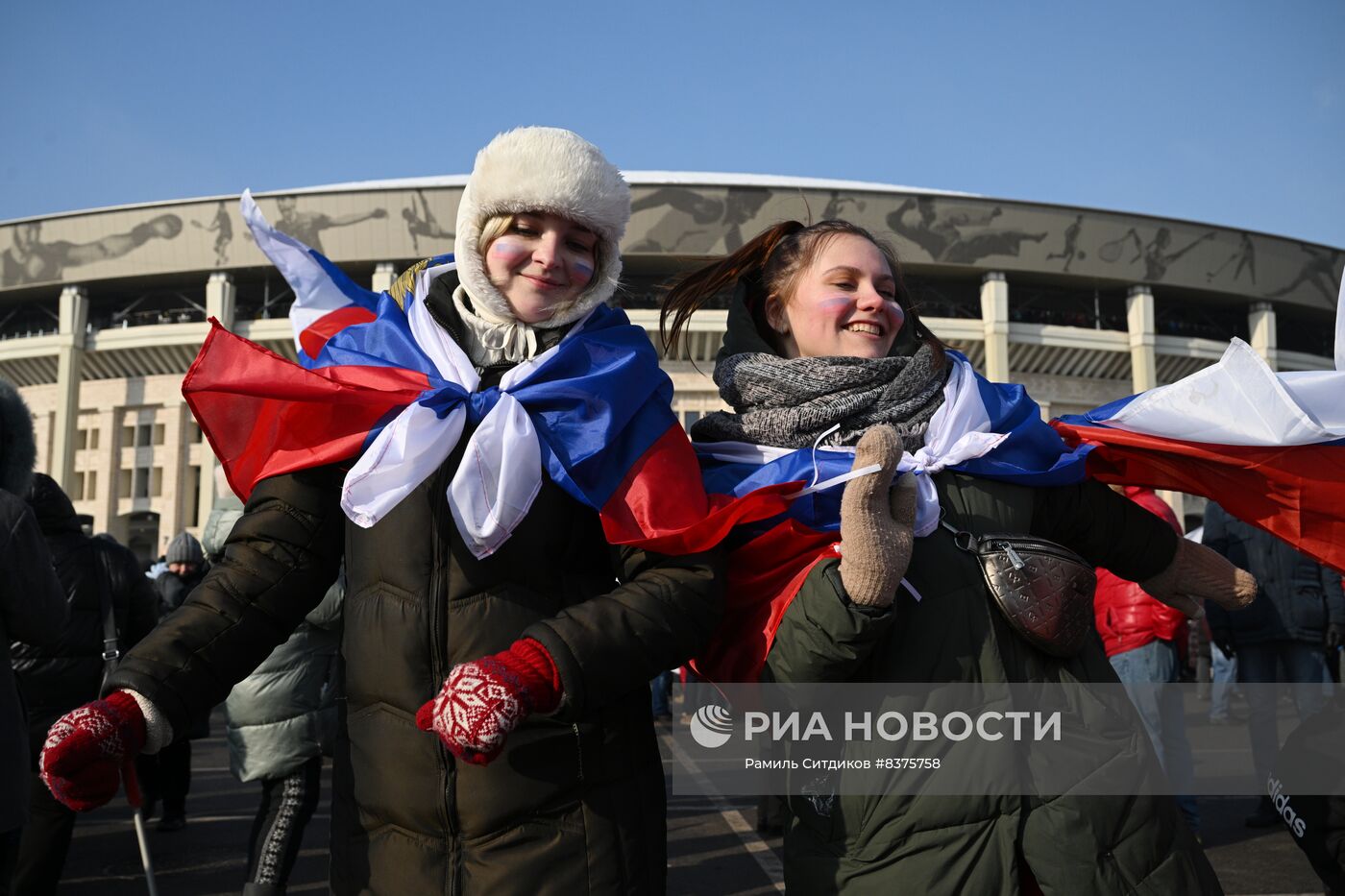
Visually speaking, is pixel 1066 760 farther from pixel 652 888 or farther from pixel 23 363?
pixel 23 363

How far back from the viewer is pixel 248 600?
199 centimetres

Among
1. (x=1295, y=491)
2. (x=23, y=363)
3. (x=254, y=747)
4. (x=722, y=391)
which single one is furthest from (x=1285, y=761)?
(x=23, y=363)

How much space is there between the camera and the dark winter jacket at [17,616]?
291cm

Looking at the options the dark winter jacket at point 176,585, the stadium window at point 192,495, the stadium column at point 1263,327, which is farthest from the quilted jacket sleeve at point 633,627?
the stadium column at point 1263,327

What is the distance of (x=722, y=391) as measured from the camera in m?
2.43

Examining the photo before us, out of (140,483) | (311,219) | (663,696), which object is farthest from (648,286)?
(663,696)

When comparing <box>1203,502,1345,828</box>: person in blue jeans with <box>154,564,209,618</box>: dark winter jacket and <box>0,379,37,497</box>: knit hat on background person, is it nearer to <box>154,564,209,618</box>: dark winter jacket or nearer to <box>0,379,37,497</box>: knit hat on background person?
<box>0,379,37,497</box>: knit hat on background person

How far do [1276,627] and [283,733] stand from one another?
4.89 meters

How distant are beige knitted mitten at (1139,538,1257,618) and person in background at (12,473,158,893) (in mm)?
3593

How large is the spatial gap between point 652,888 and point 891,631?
2.00ft

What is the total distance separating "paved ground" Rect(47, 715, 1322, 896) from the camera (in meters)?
4.82

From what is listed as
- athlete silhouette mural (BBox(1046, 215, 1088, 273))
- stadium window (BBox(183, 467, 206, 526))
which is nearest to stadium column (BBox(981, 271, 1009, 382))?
athlete silhouette mural (BBox(1046, 215, 1088, 273))

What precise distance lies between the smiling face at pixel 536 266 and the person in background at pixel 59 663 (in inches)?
105

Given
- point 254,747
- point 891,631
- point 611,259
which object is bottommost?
point 254,747
